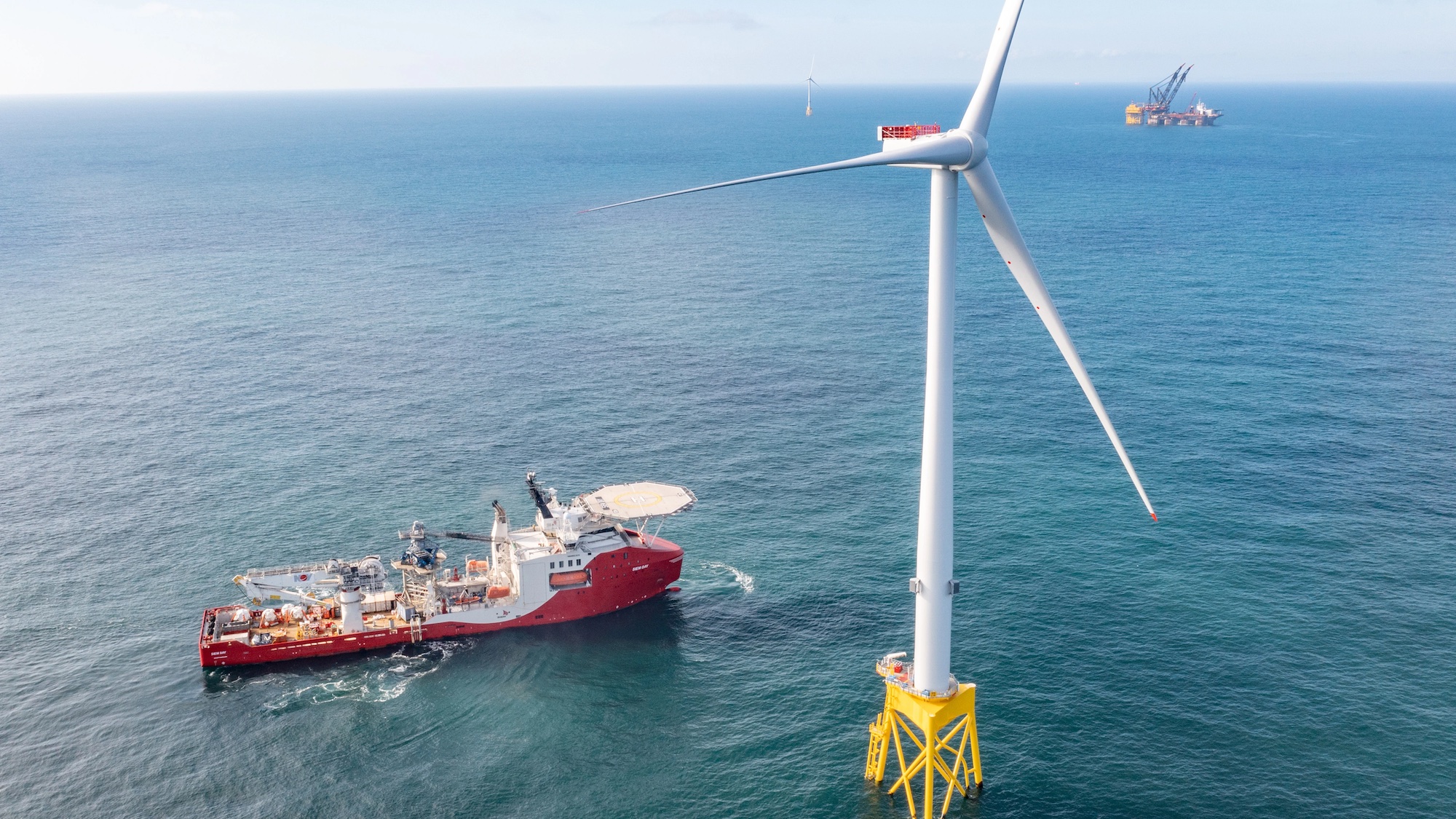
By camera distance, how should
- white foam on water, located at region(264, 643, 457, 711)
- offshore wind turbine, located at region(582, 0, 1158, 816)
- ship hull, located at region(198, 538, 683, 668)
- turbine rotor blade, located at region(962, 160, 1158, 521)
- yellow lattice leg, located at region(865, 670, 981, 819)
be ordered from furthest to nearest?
ship hull, located at region(198, 538, 683, 668) → white foam on water, located at region(264, 643, 457, 711) → yellow lattice leg, located at region(865, 670, 981, 819) → turbine rotor blade, located at region(962, 160, 1158, 521) → offshore wind turbine, located at region(582, 0, 1158, 816)

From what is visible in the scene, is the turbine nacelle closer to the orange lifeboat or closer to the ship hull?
the ship hull

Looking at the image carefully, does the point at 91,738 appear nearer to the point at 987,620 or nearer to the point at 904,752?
the point at 904,752

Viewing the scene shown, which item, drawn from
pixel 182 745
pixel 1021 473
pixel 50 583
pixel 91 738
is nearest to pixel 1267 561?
pixel 1021 473

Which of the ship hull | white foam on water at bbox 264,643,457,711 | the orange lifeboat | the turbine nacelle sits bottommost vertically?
white foam on water at bbox 264,643,457,711

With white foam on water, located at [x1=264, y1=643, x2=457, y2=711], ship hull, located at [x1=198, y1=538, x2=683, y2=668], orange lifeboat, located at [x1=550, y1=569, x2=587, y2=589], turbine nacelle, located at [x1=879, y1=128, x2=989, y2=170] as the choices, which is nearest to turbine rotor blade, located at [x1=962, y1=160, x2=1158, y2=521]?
turbine nacelle, located at [x1=879, y1=128, x2=989, y2=170]

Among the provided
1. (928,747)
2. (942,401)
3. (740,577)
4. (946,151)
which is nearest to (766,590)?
(740,577)

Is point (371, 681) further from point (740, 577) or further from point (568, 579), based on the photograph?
point (740, 577)

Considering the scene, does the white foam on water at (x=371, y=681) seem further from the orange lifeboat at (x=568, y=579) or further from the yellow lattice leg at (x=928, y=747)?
the yellow lattice leg at (x=928, y=747)

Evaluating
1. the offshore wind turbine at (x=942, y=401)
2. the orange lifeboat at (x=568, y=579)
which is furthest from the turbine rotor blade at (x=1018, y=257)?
the orange lifeboat at (x=568, y=579)
